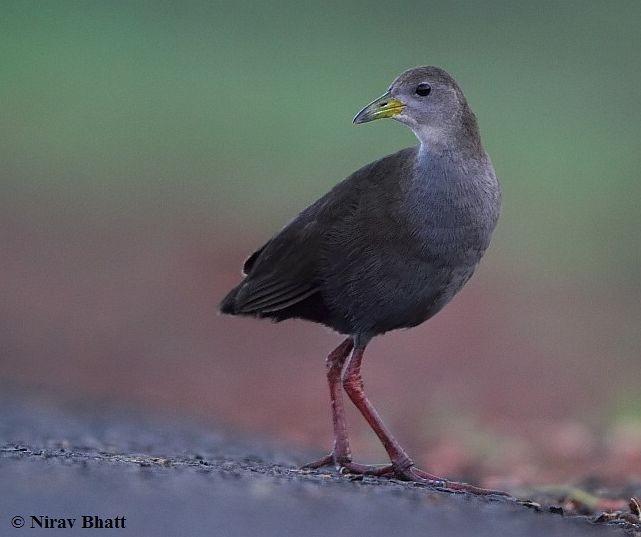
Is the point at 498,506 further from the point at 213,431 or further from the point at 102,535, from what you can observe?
the point at 213,431

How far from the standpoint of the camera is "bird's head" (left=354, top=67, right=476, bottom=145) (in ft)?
24.6

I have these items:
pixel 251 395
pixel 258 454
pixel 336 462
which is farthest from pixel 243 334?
pixel 336 462

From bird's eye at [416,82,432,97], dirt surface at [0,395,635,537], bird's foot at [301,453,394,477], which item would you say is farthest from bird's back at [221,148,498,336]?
dirt surface at [0,395,635,537]

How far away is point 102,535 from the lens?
→ 206 inches

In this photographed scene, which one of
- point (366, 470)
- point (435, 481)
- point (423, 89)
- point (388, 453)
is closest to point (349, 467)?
point (366, 470)

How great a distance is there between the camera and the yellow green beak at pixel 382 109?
767 centimetres

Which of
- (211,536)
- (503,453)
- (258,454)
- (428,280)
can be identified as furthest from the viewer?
(503,453)

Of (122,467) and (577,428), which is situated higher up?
(577,428)

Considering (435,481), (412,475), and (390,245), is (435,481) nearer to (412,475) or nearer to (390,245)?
(412,475)

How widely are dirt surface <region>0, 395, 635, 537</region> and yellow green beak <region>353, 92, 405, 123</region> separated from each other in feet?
6.57

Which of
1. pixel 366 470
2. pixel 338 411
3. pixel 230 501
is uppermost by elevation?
pixel 338 411

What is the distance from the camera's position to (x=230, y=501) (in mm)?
5719

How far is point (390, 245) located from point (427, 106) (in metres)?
0.89

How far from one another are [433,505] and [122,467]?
56.1 inches
